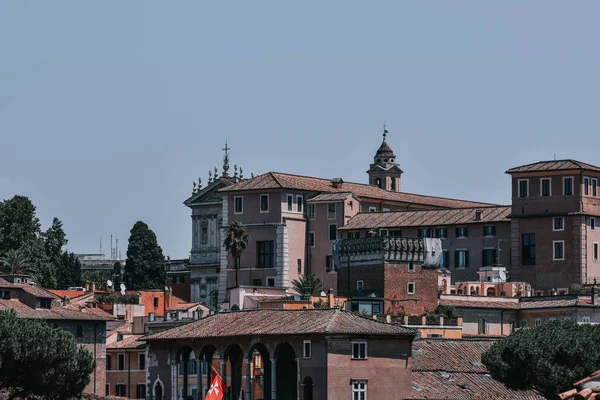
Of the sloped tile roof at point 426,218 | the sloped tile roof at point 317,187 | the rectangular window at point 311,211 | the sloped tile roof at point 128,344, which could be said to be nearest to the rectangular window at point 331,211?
the sloped tile roof at point 426,218

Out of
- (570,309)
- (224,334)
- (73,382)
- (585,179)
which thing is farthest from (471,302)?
(73,382)

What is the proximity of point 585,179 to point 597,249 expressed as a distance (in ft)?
14.2

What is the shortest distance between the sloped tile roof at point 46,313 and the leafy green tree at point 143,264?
4163 centimetres

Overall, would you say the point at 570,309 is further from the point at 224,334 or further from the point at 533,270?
the point at 224,334

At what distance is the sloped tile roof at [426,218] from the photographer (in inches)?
5015

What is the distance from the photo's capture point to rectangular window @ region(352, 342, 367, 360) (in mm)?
91625

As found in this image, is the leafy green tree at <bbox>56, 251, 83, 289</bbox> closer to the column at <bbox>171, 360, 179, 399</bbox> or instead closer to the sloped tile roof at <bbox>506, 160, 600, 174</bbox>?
the sloped tile roof at <bbox>506, 160, 600, 174</bbox>

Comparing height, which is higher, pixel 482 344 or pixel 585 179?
pixel 585 179

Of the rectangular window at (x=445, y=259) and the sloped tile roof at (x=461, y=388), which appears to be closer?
the sloped tile roof at (x=461, y=388)

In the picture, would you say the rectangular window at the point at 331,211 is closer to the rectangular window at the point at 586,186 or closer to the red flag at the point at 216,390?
the rectangular window at the point at 586,186

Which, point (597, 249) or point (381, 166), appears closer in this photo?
point (597, 249)

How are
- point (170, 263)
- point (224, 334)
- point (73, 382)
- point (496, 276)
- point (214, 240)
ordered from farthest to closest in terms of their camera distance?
point (170, 263)
point (214, 240)
point (496, 276)
point (224, 334)
point (73, 382)

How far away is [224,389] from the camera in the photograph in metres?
91.6

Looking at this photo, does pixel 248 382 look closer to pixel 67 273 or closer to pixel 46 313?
pixel 46 313
